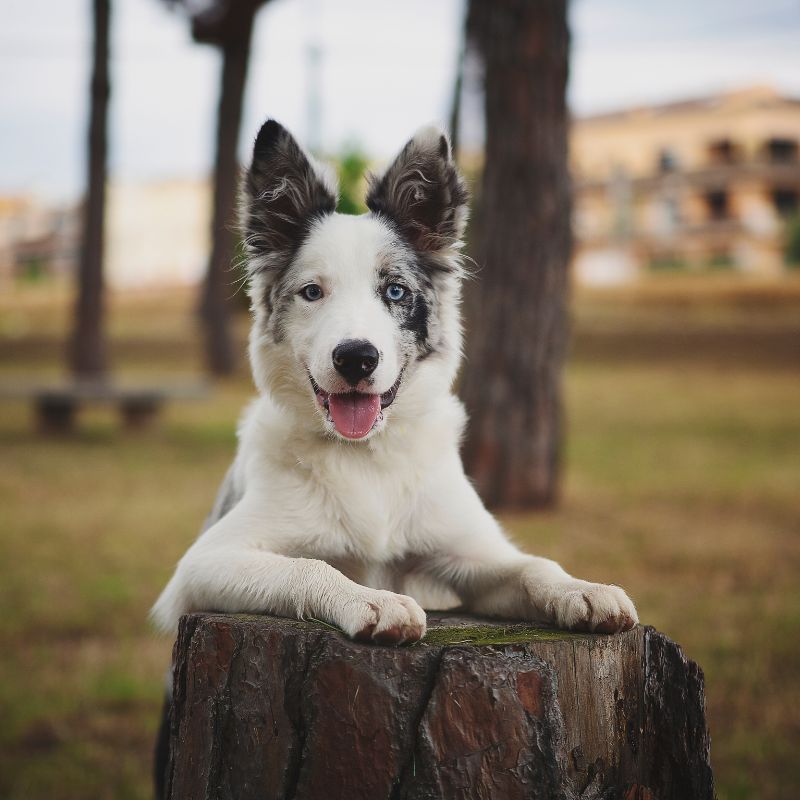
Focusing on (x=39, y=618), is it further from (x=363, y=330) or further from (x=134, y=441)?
(x=134, y=441)

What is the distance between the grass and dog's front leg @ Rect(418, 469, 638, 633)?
7.07 ft

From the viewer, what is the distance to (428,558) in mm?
3453

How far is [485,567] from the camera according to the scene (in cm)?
336

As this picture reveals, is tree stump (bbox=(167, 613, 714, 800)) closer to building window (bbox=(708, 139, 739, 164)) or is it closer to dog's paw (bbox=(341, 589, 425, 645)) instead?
dog's paw (bbox=(341, 589, 425, 645))

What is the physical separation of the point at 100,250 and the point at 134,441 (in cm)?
413

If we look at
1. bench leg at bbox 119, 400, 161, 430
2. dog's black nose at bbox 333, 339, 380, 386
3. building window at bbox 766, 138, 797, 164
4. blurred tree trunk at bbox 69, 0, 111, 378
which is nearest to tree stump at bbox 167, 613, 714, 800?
dog's black nose at bbox 333, 339, 380, 386

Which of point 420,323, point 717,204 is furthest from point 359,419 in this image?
point 717,204

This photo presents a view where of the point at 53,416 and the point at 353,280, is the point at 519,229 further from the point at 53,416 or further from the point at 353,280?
the point at 53,416

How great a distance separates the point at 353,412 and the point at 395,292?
465 millimetres

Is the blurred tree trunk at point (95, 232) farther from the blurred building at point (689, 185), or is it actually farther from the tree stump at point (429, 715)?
the tree stump at point (429, 715)

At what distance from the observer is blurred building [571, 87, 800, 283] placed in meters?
30.3

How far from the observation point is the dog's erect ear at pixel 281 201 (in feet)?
11.4

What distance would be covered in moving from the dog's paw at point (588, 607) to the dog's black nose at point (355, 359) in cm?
88

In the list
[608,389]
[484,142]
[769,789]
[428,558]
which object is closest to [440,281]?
[428,558]
